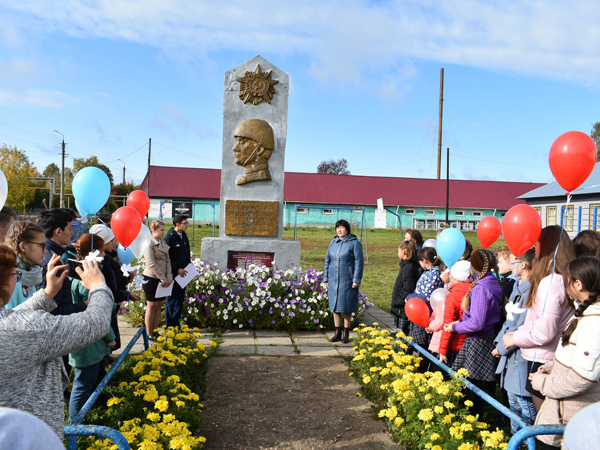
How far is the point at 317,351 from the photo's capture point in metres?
5.39

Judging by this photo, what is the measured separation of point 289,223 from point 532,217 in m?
29.7

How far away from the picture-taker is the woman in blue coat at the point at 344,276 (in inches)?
224

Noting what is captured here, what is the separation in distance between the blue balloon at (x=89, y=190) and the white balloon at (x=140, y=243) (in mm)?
803

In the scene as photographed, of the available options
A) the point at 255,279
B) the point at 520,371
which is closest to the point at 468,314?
the point at 520,371

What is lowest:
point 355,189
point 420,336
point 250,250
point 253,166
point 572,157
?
point 420,336

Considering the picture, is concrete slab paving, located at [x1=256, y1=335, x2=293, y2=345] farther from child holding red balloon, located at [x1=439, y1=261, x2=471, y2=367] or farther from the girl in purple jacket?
the girl in purple jacket

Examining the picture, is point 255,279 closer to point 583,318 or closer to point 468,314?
point 468,314

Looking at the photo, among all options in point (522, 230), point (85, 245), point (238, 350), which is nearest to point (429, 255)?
point (522, 230)

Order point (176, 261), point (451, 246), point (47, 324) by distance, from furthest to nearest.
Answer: point (176, 261) → point (451, 246) → point (47, 324)

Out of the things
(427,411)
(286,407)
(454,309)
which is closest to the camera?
(427,411)

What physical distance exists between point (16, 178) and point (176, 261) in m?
31.1

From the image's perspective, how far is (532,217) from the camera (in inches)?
128

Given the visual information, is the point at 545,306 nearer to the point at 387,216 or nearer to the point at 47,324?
the point at 47,324

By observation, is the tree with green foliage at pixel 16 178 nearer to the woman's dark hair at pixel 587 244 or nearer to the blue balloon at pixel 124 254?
the blue balloon at pixel 124 254
